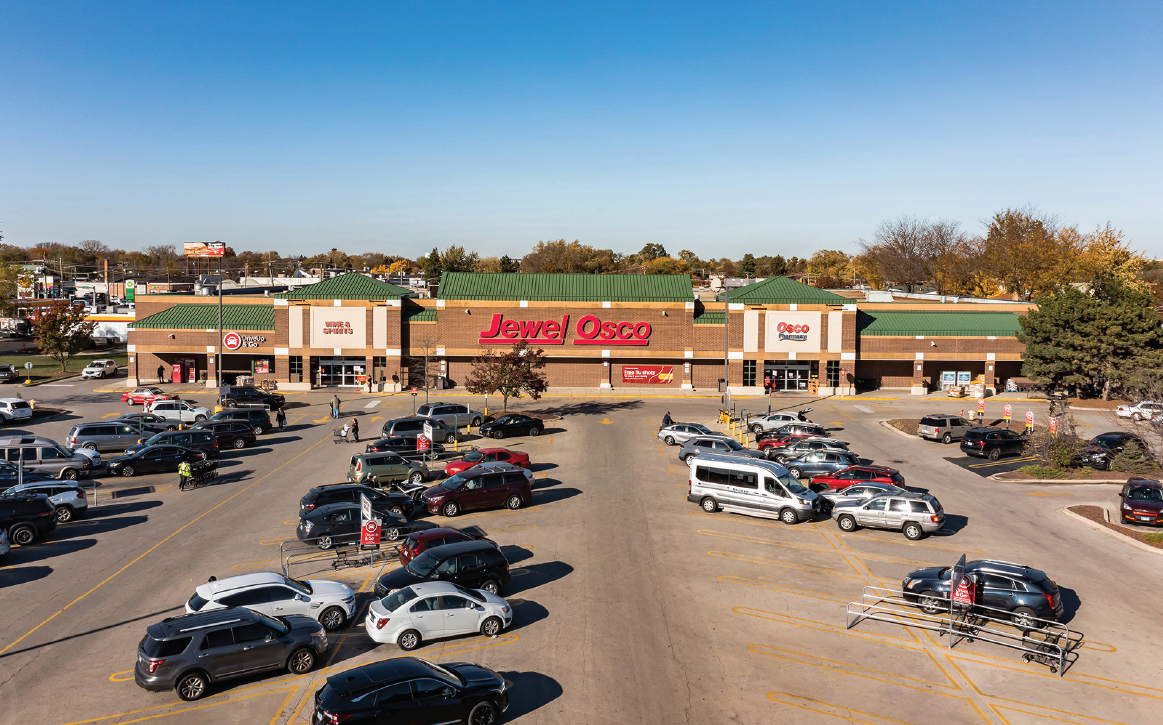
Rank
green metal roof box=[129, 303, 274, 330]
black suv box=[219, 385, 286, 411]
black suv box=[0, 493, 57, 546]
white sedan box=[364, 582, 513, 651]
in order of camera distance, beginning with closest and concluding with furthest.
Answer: white sedan box=[364, 582, 513, 651] → black suv box=[0, 493, 57, 546] → black suv box=[219, 385, 286, 411] → green metal roof box=[129, 303, 274, 330]

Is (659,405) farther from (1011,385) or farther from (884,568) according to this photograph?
(884,568)

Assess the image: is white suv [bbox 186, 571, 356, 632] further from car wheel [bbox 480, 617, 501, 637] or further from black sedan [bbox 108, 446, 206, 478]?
black sedan [bbox 108, 446, 206, 478]

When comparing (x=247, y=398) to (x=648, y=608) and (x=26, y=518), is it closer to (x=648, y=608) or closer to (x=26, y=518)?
(x=26, y=518)

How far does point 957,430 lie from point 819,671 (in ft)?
107

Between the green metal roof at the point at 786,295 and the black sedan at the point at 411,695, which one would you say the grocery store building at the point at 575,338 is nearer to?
the green metal roof at the point at 786,295

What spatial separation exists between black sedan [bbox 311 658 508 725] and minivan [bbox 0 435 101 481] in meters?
27.6

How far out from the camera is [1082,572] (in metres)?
24.0

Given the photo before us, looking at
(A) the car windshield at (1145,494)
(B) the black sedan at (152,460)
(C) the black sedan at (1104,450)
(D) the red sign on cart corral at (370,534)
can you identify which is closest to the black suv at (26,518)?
(B) the black sedan at (152,460)

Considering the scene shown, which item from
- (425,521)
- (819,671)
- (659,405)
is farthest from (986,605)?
(659,405)

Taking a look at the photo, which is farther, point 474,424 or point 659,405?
point 659,405

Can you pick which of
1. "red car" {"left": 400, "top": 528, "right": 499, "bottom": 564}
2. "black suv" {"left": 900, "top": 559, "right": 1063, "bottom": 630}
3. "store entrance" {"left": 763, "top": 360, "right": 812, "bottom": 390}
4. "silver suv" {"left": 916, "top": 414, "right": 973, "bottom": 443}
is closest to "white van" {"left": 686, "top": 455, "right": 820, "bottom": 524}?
"black suv" {"left": 900, "top": 559, "right": 1063, "bottom": 630}

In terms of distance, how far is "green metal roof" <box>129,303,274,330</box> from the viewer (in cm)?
6306

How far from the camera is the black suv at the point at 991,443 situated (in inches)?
1567

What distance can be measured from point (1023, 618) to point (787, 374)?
4578 centimetres
